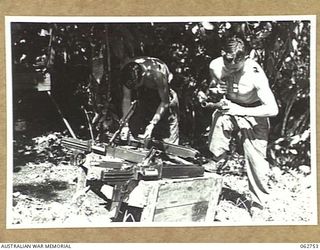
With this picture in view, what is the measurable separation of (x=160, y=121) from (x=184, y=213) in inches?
6.1

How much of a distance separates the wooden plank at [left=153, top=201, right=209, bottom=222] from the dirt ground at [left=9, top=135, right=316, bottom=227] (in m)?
0.03

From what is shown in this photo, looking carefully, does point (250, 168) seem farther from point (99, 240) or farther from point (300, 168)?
point (99, 240)

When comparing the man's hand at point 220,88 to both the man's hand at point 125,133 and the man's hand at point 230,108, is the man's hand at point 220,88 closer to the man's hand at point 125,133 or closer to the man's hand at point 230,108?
the man's hand at point 230,108

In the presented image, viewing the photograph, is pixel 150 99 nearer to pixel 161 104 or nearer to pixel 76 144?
pixel 161 104

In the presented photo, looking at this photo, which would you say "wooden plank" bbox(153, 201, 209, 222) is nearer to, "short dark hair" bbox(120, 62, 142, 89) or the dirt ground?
the dirt ground

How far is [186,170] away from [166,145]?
0.05m

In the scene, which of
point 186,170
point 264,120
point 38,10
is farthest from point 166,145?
point 38,10

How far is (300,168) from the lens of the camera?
90cm

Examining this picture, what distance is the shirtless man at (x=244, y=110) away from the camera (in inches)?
35.2

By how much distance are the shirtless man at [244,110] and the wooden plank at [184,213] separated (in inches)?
2.6

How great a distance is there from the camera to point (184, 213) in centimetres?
89

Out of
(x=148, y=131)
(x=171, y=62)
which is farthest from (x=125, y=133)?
(x=171, y=62)

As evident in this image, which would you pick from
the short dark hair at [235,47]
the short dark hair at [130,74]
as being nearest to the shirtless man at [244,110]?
the short dark hair at [235,47]

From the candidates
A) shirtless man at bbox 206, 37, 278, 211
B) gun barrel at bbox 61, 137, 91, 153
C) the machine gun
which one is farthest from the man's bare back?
gun barrel at bbox 61, 137, 91, 153
